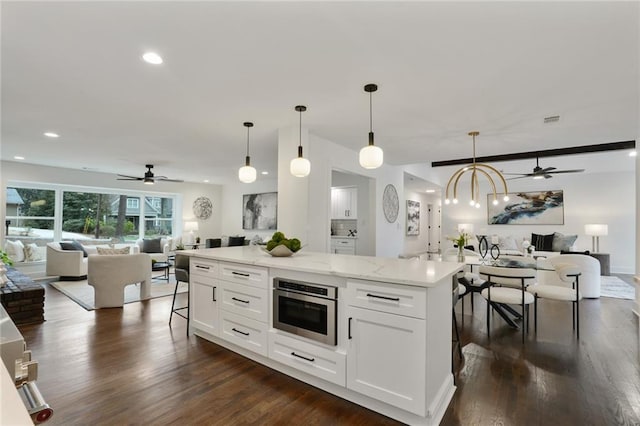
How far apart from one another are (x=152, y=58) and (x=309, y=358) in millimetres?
2460

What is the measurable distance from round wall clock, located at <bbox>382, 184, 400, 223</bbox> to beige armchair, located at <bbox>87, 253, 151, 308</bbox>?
4319mm

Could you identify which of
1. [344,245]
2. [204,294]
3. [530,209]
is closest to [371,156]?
[204,294]

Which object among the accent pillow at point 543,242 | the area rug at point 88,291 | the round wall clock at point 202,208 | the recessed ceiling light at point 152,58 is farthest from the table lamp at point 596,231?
the round wall clock at point 202,208

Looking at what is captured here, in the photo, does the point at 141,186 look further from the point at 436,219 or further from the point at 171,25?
the point at 436,219

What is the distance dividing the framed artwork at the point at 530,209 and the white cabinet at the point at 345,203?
4.64 metres

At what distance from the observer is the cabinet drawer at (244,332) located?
103 inches

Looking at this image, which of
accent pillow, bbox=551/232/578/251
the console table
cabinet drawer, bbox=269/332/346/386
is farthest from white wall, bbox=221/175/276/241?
accent pillow, bbox=551/232/578/251

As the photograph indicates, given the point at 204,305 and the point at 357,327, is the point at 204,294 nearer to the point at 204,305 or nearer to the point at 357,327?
the point at 204,305

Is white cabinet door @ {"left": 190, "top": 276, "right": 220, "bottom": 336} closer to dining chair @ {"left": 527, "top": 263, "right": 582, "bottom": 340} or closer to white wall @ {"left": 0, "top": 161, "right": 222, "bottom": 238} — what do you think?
dining chair @ {"left": 527, "top": 263, "right": 582, "bottom": 340}

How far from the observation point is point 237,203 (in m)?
9.84

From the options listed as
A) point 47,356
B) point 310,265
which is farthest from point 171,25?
point 47,356

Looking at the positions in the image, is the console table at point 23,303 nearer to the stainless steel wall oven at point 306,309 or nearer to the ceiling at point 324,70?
the ceiling at point 324,70

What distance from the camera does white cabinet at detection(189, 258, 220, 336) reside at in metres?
3.01

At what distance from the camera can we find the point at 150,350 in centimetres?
296
